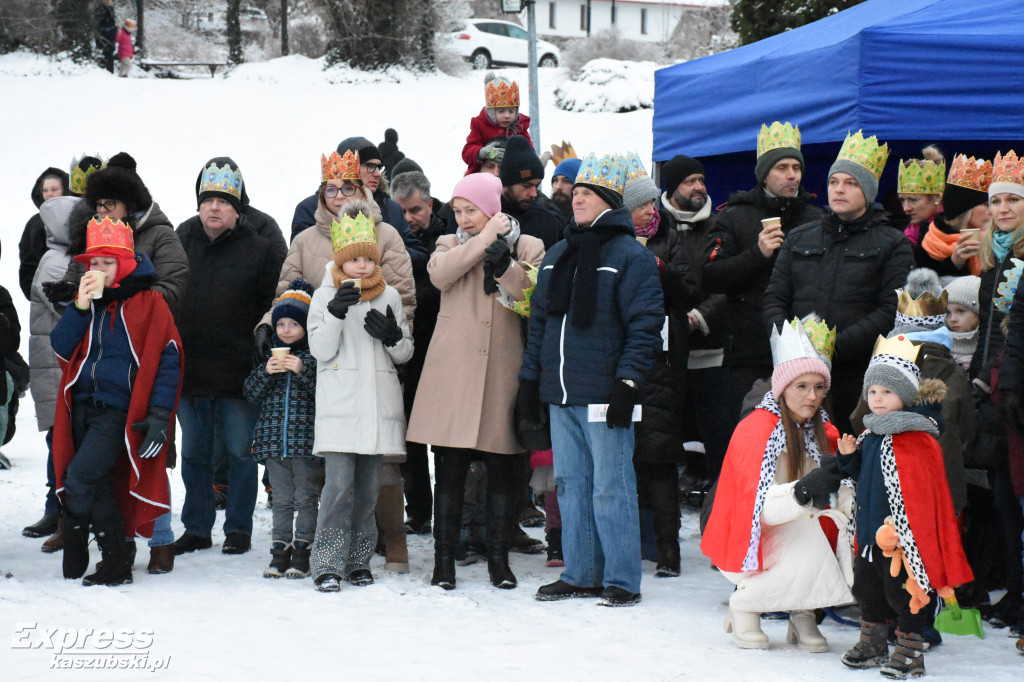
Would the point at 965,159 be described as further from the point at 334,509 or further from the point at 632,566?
the point at 334,509

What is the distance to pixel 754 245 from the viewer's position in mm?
6188

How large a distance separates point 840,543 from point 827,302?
124 cm

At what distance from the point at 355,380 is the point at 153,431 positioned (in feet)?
3.33

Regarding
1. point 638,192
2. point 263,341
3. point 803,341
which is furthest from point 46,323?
point 803,341

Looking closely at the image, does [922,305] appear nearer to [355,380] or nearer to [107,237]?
[355,380]

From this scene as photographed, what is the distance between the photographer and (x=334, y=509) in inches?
231

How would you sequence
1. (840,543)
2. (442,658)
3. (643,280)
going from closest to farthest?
1. (442,658)
2. (840,543)
3. (643,280)

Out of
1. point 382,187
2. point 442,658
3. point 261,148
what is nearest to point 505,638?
point 442,658

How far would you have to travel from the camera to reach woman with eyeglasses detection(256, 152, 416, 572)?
245 inches

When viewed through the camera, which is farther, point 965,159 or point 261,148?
point 261,148

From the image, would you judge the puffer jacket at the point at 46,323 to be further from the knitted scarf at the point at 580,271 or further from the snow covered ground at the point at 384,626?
the knitted scarf at the point at 580,271

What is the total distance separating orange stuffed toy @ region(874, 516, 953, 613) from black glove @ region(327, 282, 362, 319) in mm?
2647

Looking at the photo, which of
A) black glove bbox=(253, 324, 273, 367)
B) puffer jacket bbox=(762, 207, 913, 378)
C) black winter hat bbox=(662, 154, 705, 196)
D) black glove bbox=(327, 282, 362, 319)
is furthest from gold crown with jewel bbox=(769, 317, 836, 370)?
black glove bbox=(253, 324, 273, 367)

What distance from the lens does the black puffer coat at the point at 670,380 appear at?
6066mm
